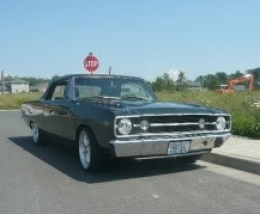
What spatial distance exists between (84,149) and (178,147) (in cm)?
153

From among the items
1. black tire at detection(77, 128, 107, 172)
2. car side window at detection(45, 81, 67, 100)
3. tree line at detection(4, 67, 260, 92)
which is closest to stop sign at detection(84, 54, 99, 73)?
car side window at detection(45, 81, 67, 100)

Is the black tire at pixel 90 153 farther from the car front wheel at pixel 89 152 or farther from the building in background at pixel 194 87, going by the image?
the building in background at pixel 194 87

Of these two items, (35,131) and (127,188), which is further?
(35,131)

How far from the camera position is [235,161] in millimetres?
7453

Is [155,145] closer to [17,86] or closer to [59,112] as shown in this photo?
[59,112]

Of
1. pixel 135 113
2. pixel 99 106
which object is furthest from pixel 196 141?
pixel 99 106

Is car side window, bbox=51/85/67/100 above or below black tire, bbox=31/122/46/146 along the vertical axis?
above

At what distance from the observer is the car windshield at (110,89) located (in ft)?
27.1

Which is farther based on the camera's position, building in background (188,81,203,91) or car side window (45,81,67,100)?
building in background (188,81,203,91)

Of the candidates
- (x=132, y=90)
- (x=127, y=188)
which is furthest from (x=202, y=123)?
(x=132, y=90)

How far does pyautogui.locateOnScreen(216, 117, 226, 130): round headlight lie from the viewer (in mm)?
7285

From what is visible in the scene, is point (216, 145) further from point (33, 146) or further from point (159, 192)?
point (33, 146)

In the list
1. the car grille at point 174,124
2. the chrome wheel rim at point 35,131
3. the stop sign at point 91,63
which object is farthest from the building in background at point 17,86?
the car grille at point 174,124

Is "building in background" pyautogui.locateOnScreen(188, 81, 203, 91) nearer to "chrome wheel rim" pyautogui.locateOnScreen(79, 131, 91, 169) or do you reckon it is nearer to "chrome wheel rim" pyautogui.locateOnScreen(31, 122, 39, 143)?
"chrome wheel rim" pyautogui.locateOnScreen(31, 122, 39, 143)
